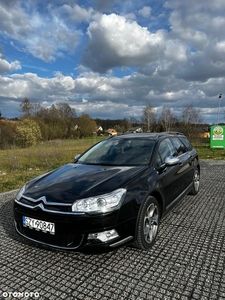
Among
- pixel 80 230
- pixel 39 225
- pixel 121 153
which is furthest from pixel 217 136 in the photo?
pixel 39 225

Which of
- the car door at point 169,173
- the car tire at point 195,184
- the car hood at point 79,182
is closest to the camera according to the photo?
the car hood at point 79,182

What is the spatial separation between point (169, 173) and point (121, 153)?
889mm

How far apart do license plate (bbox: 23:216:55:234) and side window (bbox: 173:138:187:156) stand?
9.61ft

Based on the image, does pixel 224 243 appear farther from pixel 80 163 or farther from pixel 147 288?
pixel 80 163

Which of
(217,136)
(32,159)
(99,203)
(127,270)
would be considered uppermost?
(217,136)

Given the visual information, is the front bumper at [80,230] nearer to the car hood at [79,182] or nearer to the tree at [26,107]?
the car hood at [79,182]

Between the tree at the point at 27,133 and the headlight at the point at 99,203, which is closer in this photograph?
the headlight at the point at 99,203

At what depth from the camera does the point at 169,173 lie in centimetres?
358

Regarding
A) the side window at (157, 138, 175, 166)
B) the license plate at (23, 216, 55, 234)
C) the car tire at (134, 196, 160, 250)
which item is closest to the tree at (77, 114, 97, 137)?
the side window at (157, 138, 175, 166)

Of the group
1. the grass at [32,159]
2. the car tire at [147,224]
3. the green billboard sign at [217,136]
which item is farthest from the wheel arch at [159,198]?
the green billboard sign at [217,136]

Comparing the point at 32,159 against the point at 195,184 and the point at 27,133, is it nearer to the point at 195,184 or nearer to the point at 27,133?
the point at 195,184

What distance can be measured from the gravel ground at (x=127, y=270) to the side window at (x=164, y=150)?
1.14 meters

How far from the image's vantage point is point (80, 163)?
3.91 meters

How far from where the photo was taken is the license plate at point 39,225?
2.44 m
